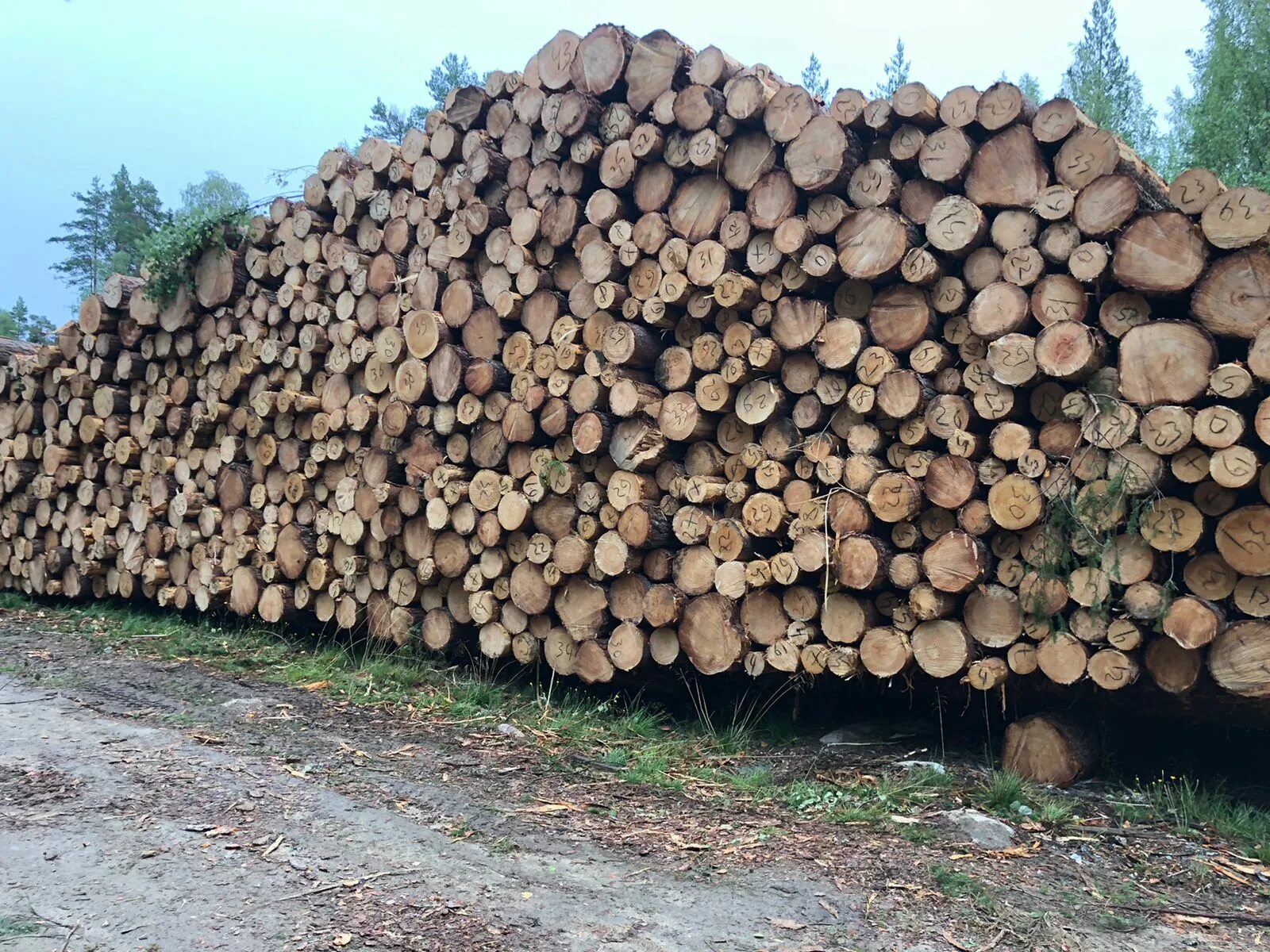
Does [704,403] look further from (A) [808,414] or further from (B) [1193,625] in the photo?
(B) [1193,625]

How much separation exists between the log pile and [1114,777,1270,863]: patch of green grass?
50cm

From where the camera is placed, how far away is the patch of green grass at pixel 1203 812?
3.47m

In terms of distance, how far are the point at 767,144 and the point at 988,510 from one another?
203cm

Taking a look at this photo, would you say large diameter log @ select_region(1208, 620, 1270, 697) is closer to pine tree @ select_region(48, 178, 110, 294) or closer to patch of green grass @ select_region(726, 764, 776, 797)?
patch of green grass @ select_region(726, 764, 776, 797)

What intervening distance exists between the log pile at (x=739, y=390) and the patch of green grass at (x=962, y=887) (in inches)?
39.3

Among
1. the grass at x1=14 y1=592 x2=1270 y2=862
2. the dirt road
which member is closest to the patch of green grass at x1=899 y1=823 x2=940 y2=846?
the grass at x1=14 y1=592 x2=1270 y2=862

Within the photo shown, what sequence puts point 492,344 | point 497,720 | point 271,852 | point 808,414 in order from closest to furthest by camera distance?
1. point 271,852
2. point 808,414
3. point 497,720
4. point 492,344

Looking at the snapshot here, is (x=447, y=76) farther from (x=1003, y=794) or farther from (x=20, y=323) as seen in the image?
(x=1003, y=794)

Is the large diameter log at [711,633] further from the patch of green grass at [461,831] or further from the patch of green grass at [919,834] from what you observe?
the patch of green grass at [461,831]

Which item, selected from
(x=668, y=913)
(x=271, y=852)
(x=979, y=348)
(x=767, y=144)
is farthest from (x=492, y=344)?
(x=668, y=913)

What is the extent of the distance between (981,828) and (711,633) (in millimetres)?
1473

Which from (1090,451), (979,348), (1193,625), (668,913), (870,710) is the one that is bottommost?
(668,913)

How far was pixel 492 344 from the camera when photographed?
17.8 feet

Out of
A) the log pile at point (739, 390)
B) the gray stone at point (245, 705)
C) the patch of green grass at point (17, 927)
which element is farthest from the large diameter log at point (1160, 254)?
the gray stone at point (245, 705)
